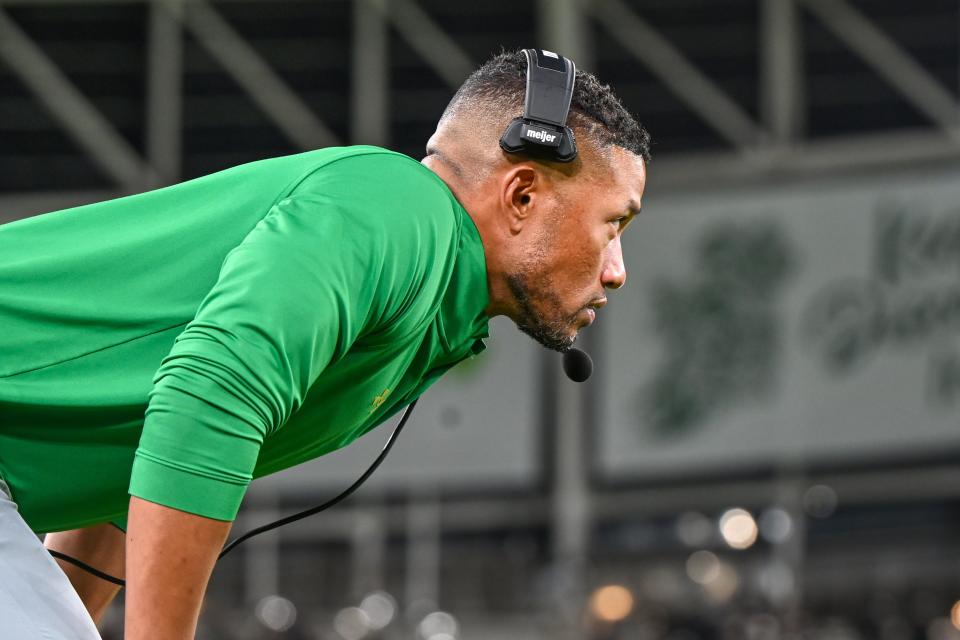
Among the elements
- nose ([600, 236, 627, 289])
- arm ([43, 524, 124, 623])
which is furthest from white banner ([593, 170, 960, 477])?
nose ([600, 236, 627, 289])

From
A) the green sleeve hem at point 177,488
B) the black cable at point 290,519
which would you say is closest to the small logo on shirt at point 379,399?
the black cable at point 290,519

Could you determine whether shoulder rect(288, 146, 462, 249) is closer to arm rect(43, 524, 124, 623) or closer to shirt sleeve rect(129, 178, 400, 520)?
shirt sleeve rect(129, 178, 400, 520)

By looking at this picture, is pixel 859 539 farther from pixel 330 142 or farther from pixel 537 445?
pixel 330 142

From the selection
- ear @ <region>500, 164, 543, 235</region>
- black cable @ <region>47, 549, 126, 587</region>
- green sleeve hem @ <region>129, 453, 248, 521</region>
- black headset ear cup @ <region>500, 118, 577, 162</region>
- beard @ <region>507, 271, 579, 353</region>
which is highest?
black headset ear cup @ <region>500, 118, 577, 162</region>

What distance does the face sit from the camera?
226 centimetres

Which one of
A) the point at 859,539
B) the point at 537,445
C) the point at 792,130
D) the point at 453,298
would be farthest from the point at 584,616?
the point at 453,298

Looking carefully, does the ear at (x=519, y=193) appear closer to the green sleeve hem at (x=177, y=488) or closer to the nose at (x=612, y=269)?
the nose at (x=612, y=269)

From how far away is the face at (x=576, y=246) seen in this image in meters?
2.26

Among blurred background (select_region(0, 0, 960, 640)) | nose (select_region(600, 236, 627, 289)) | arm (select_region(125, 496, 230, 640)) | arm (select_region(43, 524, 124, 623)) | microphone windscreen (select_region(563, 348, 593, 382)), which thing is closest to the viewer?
arm (select_region(125, 496, 230, 640))

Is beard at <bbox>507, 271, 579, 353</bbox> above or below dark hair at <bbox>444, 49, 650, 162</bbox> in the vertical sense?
below

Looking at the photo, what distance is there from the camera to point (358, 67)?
2017 cm

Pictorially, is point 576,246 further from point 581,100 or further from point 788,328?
point 788,328

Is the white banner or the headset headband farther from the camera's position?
the white banner

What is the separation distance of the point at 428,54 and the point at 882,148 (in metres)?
5.69
